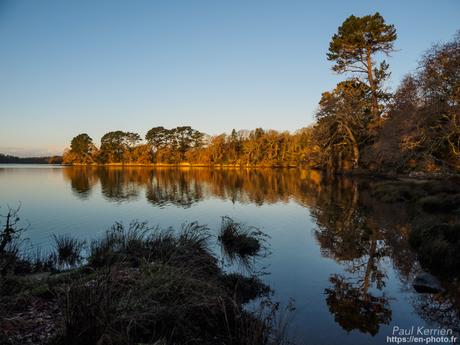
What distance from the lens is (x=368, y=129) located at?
46.8 metres

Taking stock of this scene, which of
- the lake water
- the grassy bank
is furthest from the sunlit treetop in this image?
the grassy bank

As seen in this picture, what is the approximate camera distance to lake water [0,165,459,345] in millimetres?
7016

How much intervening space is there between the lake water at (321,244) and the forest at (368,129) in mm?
7163

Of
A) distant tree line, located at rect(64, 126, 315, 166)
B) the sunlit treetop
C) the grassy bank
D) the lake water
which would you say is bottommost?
the lake water

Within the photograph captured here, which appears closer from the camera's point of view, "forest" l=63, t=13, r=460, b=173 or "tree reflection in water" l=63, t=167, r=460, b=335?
"tree reflection in water" l=63, t=167, r=460, b=335

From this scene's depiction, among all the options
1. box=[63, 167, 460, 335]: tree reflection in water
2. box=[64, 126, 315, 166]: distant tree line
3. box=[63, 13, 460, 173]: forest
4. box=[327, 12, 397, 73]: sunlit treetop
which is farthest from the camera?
box=[64, 126, 315, 166]: distant tree line

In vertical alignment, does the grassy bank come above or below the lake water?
above

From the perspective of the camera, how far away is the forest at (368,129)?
79.4ft

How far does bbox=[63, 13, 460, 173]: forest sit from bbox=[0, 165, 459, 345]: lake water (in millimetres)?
7163

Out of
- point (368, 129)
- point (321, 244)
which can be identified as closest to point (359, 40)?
point (368, 129)

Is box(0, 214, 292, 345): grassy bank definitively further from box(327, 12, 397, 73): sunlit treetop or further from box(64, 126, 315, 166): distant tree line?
box(64, 126, 315, 166): distant tree line

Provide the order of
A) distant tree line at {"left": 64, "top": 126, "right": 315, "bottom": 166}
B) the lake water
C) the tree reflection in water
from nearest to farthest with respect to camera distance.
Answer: the lake water, the tree reflection in water, distant tree line at {"left": 64, "top": 126, "right": 315, "bottom": 166}

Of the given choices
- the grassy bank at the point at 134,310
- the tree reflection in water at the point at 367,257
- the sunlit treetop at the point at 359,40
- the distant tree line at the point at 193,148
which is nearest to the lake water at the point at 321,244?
the tree reflection in water at the point at 367,257

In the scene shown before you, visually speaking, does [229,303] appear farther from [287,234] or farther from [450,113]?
[450,113]
